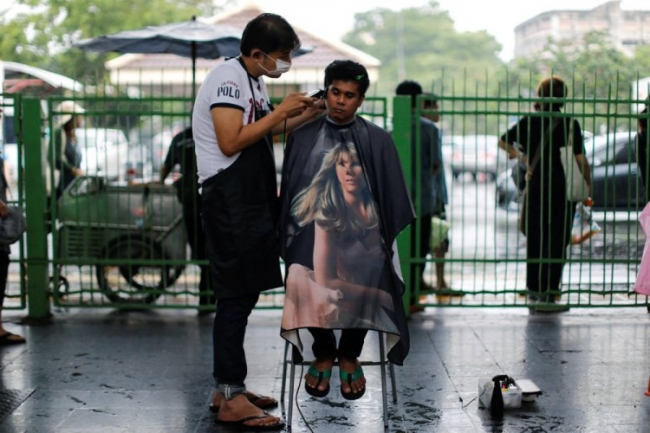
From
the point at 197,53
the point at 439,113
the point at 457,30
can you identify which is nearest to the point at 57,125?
the point at 197,53

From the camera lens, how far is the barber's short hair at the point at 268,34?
17.4 ft

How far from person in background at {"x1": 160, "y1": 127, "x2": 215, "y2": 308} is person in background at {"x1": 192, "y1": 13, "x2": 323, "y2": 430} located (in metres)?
3.10

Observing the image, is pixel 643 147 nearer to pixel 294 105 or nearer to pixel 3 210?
pixel 294 105

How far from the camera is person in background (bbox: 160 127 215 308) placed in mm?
8586

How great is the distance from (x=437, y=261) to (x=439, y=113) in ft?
3.87

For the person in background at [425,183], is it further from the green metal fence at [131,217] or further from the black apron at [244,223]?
the black apron at [244,223]

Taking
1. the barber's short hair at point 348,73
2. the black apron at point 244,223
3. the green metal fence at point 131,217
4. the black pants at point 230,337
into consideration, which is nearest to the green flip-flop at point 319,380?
the black pants at point 230,337

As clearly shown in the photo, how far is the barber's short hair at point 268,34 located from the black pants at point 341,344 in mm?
1391

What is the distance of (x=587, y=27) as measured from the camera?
139ft

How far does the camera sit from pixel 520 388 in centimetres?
584

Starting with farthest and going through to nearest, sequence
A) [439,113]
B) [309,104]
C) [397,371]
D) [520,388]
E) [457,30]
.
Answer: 1. [457,30]
2. [439,113]
3. [397,371]
4. [520,388]
5. [309,104]

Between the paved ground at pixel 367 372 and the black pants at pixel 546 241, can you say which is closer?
the paved ground at pixel 367 372

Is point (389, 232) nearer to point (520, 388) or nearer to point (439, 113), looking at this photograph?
point (520, 388)

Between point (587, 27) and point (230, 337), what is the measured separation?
128 feet
